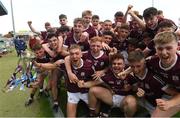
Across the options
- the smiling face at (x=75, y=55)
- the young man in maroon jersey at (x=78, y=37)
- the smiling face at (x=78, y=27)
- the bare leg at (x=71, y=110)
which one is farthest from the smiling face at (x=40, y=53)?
the bare leg at (x=71, y=110)

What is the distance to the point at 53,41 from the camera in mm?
6211

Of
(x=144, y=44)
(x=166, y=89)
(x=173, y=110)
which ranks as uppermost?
(x=144, y=44)

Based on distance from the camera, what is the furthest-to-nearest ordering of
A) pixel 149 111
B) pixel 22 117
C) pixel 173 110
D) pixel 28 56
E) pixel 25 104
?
pixel 28 56
pixel 25 104
pixel 22 117
pixel 149 111
pixel 173 110

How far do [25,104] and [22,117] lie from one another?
0.87 meters

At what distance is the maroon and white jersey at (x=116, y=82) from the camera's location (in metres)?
5.23

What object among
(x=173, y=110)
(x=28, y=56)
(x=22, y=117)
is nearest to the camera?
(x=173, y=110)

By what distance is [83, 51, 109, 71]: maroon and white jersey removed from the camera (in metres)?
5.57

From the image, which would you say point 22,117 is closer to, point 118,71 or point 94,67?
point 94,67

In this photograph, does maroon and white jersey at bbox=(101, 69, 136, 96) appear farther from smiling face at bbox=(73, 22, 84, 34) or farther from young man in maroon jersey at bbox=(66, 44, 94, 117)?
smiling face at bbox=(73, 22, 84, 34)

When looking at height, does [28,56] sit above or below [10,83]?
above

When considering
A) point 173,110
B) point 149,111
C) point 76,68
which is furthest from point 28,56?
point 173,110

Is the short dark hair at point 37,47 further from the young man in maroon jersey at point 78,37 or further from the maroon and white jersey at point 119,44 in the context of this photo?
the maroon and white jersey at point 119,44

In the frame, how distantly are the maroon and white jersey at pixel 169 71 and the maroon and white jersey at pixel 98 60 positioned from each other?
3.28ft

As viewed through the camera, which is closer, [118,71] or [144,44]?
[118,71]
